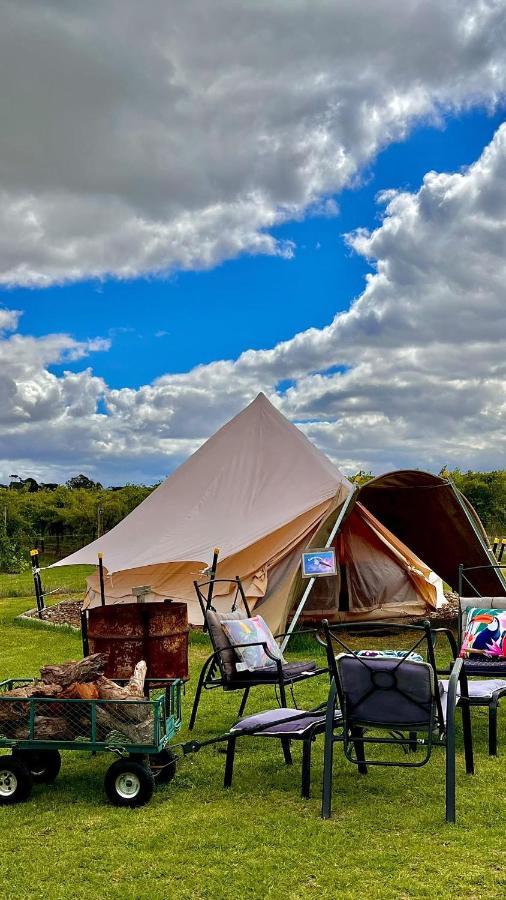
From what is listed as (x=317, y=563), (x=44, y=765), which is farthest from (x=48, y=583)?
(x=44, y=765)

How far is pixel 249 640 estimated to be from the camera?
216 inches

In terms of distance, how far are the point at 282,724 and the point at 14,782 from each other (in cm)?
137

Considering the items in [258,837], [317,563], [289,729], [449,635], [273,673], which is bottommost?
[258,837]

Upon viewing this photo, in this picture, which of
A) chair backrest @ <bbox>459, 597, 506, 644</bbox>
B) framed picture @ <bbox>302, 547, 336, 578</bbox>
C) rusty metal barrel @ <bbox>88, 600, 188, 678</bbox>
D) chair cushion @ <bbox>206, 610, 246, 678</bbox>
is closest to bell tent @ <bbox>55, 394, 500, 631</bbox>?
framed picture @ <bbox>302, 547, 336, 578</bbox>

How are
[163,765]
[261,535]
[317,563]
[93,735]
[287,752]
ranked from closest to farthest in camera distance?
1. [93,735]
2. [163,765]
3. [287,752]
4. [317,563]
5. [261,535]

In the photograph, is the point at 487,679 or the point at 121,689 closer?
the point at 121,689

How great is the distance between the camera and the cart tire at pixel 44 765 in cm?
451

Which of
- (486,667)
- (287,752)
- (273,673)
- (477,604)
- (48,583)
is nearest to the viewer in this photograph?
(287,752)

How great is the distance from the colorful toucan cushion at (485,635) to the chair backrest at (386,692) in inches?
86.8

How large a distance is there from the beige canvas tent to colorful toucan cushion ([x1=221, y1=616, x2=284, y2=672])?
336 centimetres

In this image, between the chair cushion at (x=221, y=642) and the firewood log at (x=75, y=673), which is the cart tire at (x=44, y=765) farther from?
the chair cushion at (x=221, y=642)

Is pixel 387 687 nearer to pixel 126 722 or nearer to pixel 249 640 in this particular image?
pixel 126 722

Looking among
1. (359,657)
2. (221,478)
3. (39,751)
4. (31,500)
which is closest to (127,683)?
(39,751)

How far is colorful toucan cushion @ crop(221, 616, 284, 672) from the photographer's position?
17.6 feet
